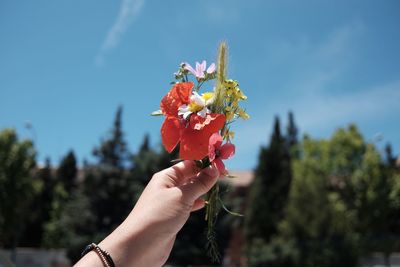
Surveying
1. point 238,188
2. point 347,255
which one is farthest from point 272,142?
point 347,255

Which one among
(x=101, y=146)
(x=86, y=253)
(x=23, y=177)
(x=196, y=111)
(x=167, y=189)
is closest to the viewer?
(x=86, y=253)

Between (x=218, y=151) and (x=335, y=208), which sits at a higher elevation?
(x=335, y=208)

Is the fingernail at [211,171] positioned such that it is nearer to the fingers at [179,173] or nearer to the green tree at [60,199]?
the fingers at [179,173]

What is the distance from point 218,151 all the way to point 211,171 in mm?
128

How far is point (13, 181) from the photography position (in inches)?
1133

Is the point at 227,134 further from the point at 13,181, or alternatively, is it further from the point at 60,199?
the point at 60,199

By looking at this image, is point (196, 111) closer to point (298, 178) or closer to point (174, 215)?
point (174, 215)

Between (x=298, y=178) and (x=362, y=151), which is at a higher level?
(x=362, y=151)

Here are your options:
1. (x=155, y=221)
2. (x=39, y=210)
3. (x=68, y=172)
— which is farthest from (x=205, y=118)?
(x=68, y=172)

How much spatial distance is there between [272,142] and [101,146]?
13.6 metres

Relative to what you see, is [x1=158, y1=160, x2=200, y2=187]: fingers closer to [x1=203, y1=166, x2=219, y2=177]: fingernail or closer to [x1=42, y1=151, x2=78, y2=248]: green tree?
[x1=203, y1=166, x2=219, y2=177]: fingernail

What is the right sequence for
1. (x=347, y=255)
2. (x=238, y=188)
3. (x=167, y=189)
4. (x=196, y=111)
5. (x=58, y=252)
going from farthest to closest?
1. (x=238, y=188)
2. (x=58, y=252)
3. (x=347, y=255)
4. (x=196, y=111)
5. (x=167, y=189)

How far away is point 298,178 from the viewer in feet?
104

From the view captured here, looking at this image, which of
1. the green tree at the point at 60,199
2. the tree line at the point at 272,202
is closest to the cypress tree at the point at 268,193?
the tree line at the point at 272,202
